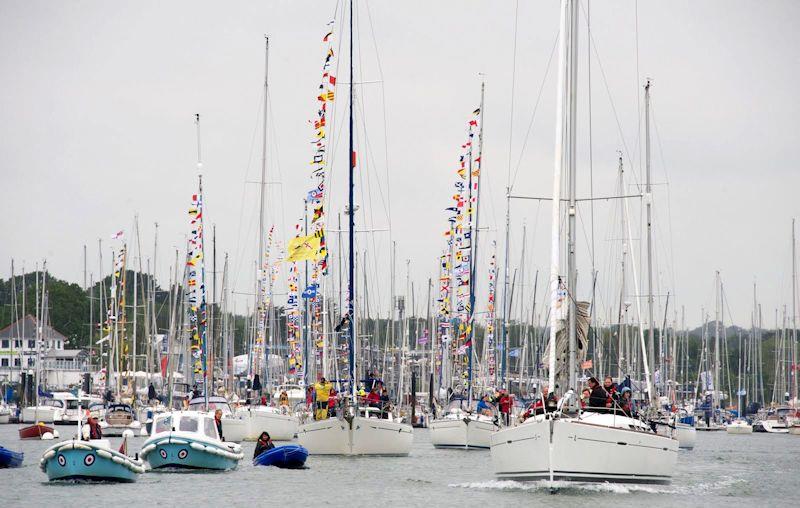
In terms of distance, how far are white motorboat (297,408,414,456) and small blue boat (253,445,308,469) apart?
122 inches

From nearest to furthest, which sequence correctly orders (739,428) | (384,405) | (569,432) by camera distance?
(569,432), (384,405), (739,428)

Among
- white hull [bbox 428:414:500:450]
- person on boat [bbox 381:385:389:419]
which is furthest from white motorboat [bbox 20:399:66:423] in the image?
person on boat [bbox 381:385:389:419]

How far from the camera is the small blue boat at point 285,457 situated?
49.1 m

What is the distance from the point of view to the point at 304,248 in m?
56.7

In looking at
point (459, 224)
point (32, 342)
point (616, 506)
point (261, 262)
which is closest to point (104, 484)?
point (616, 506)

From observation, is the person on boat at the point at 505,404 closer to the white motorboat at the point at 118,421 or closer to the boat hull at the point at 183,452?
A: the boat hull at the point at 183,452

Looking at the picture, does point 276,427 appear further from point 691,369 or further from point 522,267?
point 691,369

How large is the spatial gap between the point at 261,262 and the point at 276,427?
8406 millimetres

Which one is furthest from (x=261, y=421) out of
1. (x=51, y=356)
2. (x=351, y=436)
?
(x=51, y=356)

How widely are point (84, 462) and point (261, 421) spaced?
87.0ft

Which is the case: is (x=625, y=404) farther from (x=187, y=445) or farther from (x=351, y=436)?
(x=187, y=445)

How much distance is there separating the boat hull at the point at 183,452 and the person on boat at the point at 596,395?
47.7ft

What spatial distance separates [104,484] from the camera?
4219cm

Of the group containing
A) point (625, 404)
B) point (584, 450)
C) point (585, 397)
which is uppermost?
point (585, 397)
